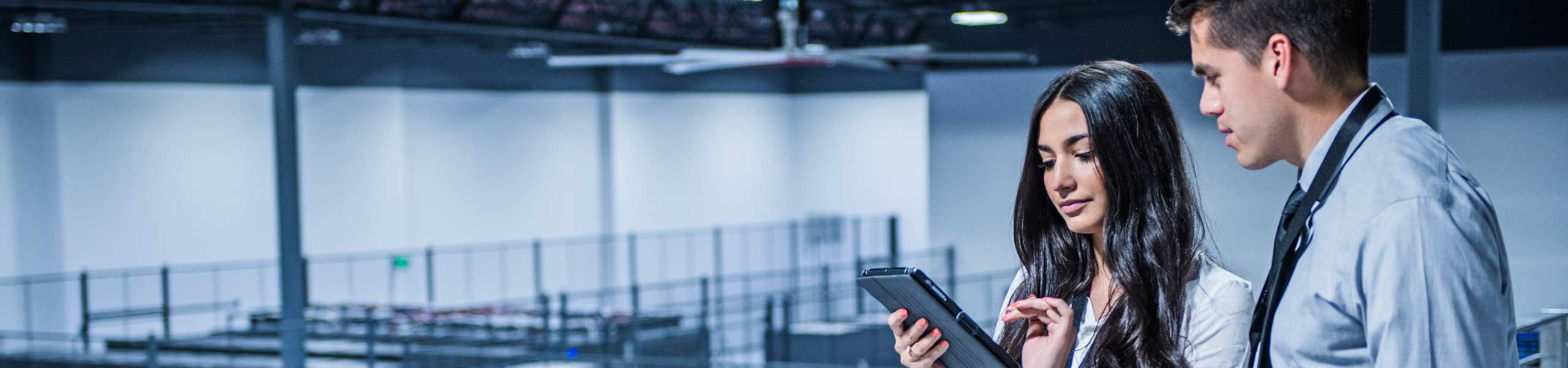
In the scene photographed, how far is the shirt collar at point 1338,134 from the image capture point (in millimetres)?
1306

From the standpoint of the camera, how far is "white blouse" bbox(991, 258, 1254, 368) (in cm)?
168

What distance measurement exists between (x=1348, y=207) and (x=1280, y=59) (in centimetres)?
16

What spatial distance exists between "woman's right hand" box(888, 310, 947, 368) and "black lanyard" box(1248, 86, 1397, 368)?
437mm

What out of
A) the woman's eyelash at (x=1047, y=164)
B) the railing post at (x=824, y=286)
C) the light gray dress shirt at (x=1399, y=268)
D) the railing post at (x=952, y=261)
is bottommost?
the railing post at (x=824, y=286)

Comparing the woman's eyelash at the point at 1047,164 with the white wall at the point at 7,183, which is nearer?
the woman's eyelash at the point at 1047,164

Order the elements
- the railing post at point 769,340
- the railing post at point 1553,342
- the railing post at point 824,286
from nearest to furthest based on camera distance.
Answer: the railing post at point 1553,342 < the railing post at point 769,340 < the railing post at point 824,286

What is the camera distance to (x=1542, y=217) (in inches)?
477

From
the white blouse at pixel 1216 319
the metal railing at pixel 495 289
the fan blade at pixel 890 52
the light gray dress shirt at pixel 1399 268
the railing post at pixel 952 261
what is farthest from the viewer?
the railing post at pixel 952 261

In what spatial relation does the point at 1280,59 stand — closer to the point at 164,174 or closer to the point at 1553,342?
the point at 1553,342

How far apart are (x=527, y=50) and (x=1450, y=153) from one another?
17292 mm

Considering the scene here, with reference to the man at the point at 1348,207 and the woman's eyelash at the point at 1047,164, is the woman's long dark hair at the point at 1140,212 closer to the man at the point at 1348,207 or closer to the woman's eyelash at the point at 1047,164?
the woman's eyelash at the point at 1047,164

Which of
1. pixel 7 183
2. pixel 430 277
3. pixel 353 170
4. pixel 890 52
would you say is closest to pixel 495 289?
pixel 430 277

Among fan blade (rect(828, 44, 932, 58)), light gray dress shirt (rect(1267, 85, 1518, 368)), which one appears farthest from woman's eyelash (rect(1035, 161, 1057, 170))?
fan blade (rect(828, 44, 932, 58))

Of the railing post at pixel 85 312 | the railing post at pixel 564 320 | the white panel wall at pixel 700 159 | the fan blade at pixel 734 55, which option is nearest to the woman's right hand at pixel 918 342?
the fan blade at pixel 734 55
